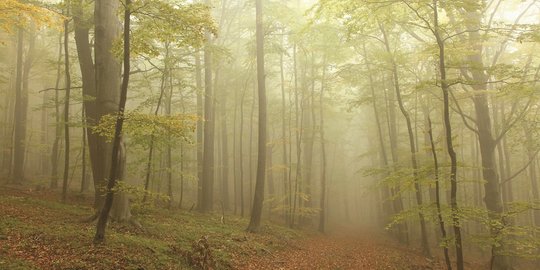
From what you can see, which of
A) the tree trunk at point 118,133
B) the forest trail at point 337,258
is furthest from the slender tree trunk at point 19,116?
the forest trail at point 337,258

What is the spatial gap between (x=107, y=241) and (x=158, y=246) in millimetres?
1409

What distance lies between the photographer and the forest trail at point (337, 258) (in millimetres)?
11680

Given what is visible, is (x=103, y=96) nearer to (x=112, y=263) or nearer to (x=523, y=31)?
(x=112, y=263)

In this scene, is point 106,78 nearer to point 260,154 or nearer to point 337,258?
point 260,154

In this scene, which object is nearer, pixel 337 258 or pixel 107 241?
pixel 107 241

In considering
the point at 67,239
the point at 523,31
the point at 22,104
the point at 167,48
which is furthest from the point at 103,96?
the point at 22,104

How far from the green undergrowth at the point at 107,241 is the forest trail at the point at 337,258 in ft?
1.94

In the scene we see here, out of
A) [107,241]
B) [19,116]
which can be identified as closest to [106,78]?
[107,241]

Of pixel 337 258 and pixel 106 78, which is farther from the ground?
pixel 106 78

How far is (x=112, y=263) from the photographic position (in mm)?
7285

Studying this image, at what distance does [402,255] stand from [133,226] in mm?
12173

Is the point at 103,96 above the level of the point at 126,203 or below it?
above

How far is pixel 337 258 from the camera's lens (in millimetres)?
13859

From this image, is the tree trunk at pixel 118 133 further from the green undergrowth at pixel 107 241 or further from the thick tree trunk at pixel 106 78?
the thick tree trunk at pixel 106 78
